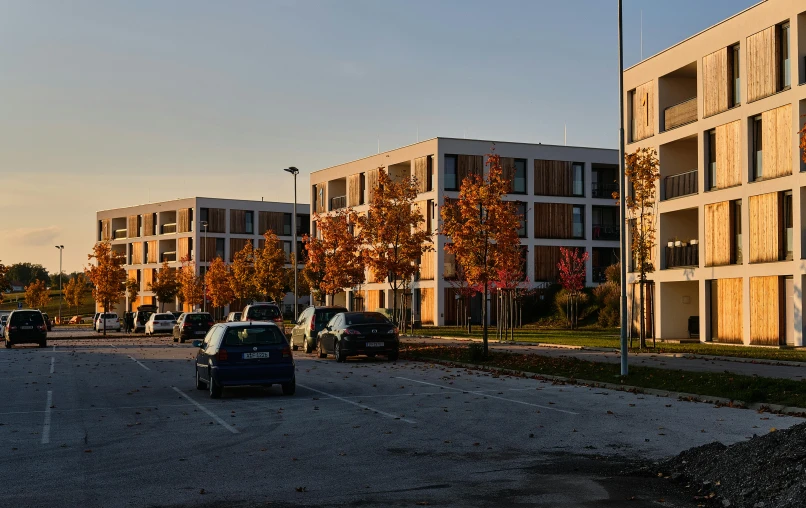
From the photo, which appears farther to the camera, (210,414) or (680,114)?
(680,114)

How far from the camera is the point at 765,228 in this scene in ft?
109

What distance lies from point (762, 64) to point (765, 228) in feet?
19.3

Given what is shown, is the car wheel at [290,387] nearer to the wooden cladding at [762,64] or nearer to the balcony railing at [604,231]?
the wooden cladding at [762,64]

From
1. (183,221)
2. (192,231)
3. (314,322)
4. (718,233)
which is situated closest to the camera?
(314,322)

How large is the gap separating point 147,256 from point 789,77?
8601 cm

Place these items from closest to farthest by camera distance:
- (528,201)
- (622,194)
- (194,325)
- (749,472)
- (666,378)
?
(749,472) < (666,378) < (622,194) < (194,325) < (528,201)

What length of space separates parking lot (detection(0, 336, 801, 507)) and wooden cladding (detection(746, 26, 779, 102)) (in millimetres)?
18212

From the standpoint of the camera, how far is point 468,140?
210 feet

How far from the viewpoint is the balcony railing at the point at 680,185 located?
125 feet

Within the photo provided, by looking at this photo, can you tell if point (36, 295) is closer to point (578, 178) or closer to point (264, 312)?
point (578, 178)

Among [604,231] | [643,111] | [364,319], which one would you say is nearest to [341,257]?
[643,111]

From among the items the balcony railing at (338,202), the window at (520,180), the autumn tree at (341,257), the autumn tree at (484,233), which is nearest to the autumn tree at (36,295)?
the balcony railing at (338,202)

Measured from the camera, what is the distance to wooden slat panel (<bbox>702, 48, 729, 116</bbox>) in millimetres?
35625

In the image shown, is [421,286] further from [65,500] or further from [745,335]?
[65,500]
